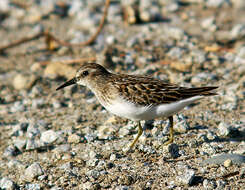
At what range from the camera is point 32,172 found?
6.35 m

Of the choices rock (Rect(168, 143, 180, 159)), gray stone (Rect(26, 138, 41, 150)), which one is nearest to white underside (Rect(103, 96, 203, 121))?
rock (Rect(168, 143, 180, 159))

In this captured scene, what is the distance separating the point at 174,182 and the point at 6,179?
236cm

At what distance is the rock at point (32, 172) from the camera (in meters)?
6.33

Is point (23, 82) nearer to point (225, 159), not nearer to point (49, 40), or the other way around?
point (49, 40)

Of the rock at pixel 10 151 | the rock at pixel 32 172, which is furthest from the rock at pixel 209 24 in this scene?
the rock at pixel 32 172

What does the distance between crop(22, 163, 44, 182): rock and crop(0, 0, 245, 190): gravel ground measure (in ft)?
0.05

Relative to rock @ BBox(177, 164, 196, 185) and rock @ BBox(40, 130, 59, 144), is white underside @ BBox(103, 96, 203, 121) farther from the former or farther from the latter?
rock @ BBox(40, 130, 59, 144)

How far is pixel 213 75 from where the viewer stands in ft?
30.2

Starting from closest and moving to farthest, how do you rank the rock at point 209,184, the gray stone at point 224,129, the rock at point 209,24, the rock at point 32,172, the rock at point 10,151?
the rock at point 209,184 → the rock at point 32,172 → the gray stone at point 224,129 → the rock at point 10,151 → the rock at point 209,24

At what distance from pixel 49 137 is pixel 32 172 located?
1077mm

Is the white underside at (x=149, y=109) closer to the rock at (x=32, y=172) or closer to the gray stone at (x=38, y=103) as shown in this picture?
the rock at (x=32, y=172)

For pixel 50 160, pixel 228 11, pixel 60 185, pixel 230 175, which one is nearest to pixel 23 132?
pixel 50 160

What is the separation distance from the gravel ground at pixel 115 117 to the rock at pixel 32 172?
0.05ft

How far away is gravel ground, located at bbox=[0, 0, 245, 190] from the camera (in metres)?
6.13
